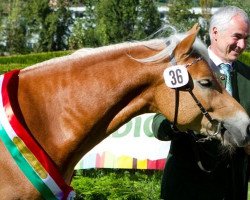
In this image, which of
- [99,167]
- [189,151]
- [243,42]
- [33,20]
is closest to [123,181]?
[99,167]

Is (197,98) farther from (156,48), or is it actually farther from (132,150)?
(132,150)

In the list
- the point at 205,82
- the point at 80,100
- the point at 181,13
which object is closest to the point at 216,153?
the point at 205,82

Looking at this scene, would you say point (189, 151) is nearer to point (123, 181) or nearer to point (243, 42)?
point (243, 42)

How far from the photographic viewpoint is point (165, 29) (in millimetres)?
4059

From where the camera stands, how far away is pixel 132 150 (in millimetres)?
7195

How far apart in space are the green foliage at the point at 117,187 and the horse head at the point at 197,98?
2580mm

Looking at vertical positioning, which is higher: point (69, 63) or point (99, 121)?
point (69, 63)

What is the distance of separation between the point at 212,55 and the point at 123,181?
276 cm

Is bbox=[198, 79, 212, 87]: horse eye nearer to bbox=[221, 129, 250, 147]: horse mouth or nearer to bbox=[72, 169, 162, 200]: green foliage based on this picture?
bbox=[221, 129, 250, 147]: horse mouth

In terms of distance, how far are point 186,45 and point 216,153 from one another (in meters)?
0.85

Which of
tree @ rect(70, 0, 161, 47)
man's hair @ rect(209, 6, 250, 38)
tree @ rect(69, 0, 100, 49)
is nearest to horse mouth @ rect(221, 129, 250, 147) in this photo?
man's hair @ rect(209, 6, 250, 38)

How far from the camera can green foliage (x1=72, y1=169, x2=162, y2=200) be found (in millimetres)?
6383

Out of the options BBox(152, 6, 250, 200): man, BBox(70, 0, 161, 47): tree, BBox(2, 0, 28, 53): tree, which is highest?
BBox(152, 6, 250, 200): man

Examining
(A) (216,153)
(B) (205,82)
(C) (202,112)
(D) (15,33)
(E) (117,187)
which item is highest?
(B) (205,82)
